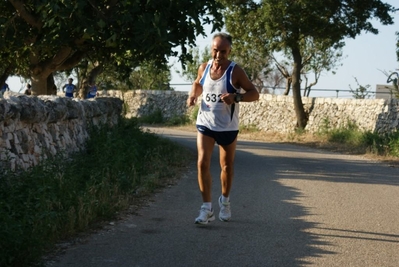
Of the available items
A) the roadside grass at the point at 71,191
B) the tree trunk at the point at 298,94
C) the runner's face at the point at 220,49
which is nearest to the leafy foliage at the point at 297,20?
the tree trunk at the point at 298,94

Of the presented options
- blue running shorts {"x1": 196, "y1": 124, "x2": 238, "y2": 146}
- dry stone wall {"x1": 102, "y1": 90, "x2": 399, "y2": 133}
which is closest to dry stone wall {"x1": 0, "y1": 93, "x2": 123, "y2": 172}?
blue running shorts {"x1": 196, "y1": 124, "x2": 238, "y2": 146}

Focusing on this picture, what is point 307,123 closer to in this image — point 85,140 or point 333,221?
point 85,140

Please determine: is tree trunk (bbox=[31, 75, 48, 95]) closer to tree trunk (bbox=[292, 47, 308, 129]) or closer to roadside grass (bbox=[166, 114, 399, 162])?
roadside grass (bbox=[166, 114, 399, 162])

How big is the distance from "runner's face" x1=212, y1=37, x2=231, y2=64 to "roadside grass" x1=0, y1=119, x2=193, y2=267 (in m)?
2.01

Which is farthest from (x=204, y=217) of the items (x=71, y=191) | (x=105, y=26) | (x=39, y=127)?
(x=105, y=26)

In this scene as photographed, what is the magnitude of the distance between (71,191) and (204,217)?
Result: 161 centimetres

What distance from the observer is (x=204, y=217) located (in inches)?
348

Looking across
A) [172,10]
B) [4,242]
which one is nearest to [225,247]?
[4,242]

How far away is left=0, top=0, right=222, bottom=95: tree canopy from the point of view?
1470 cm

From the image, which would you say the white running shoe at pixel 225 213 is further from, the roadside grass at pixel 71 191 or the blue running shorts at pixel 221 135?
the roadside grass at pixel 71 191

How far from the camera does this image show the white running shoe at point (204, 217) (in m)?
8.81

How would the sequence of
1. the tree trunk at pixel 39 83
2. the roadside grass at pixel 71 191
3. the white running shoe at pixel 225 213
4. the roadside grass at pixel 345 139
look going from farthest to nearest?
the roadside grass at pixel 345 139, the tree trunk at pixel 39 83, the white running shoe at pixel 225 213, the roadside grass at pixel 71 191

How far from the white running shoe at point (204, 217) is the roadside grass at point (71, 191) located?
1000mm

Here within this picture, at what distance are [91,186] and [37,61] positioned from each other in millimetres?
9536
